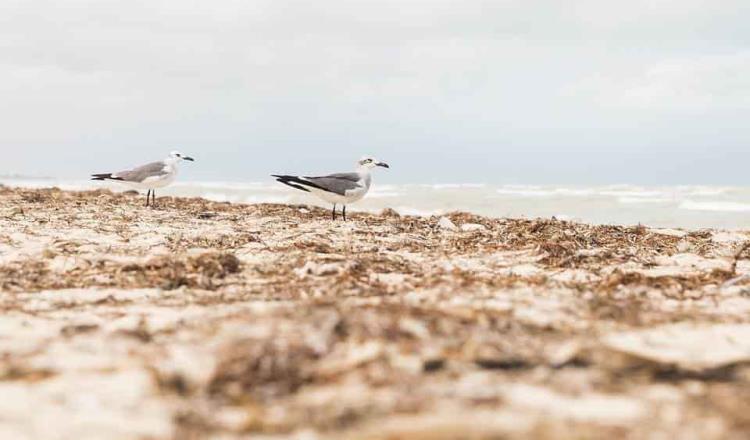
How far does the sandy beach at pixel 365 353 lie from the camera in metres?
2.07

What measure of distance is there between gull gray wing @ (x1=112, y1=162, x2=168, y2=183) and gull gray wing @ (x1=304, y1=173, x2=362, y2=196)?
3279mm

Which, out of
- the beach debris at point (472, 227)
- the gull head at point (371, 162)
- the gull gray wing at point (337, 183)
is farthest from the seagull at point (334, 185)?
the beach debris at point (472, 227)

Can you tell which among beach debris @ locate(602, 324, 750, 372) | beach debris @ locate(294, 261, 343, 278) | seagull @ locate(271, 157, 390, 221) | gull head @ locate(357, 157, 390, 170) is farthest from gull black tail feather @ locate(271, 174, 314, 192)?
beach debris @ locate(602, 324, 750, 372)

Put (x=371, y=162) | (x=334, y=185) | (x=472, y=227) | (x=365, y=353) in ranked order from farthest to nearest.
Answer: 1. (x=371, y=162)
2. (x=334, y=185)
3. (x=472, y=227)
4. (x=365, y=353)

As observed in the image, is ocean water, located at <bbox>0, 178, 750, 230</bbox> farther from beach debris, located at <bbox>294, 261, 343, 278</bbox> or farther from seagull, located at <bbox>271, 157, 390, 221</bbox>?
beach debris, located at <bbox>294, 261, 343, 278</bbox>

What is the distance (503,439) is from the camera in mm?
1897

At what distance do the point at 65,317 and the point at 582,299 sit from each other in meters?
2.41

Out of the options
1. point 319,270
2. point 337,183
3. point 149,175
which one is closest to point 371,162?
point 337,183

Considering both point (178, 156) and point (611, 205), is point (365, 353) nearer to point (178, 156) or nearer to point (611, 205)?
point (178, 156)

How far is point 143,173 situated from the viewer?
39.1 ft

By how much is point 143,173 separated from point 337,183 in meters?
3.81

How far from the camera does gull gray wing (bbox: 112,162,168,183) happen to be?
11.9 metres

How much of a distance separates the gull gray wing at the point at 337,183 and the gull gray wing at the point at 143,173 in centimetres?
328

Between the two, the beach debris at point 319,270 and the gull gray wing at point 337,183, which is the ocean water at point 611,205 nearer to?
the gull gray wing at point 337,183
